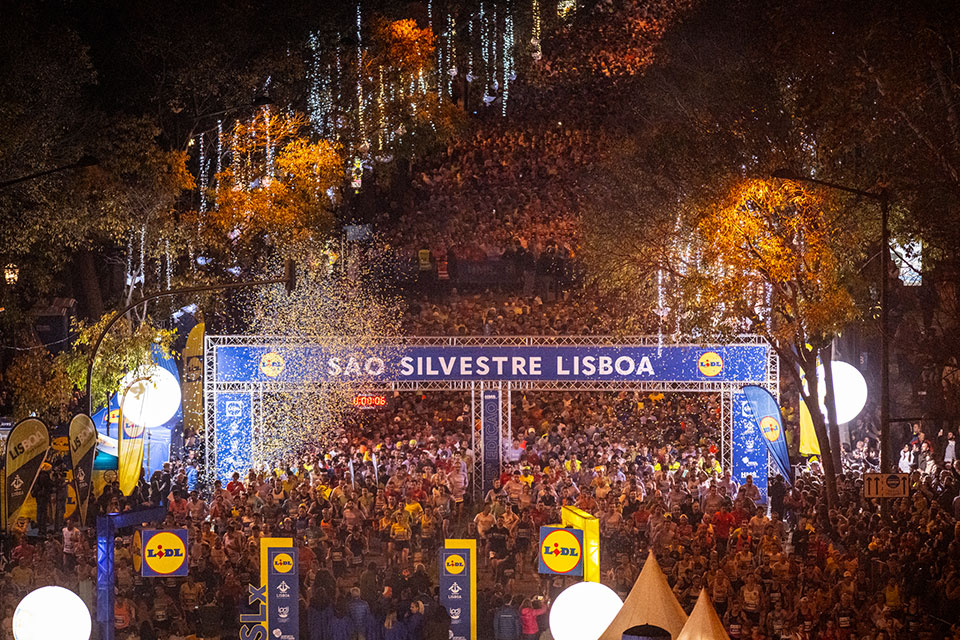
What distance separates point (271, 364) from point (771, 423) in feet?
34.0

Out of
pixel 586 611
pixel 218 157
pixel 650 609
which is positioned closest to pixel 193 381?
pixel 218 157

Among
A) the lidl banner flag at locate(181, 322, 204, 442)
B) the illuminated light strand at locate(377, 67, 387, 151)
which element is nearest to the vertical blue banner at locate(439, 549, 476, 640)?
the lidl banner flag at locate(181, 322, 204, 442)

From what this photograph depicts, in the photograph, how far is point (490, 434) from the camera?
27047 millimetres

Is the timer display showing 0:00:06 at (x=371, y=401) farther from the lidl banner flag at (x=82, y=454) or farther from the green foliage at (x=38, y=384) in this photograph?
the lidl banner flag at (x=82, y=454)

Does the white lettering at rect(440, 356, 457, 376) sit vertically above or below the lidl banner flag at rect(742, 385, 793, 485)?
above

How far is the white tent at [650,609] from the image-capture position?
12.2m

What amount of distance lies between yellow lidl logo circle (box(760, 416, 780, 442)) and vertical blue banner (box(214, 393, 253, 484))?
→ 10775 mm

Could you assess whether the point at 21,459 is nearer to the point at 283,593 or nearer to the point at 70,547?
the point at 70,547

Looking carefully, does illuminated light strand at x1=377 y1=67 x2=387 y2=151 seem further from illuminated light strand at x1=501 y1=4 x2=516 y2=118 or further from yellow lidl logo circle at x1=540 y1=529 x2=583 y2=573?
yellow lidl logo circle at x1=540 y1=529 x2=583 y2=573

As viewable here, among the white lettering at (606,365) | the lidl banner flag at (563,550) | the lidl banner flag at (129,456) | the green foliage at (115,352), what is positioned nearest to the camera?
the lidl banner flag at (563,550)

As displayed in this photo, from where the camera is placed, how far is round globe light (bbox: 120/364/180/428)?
26.2 metres

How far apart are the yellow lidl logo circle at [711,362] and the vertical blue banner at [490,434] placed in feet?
14.7

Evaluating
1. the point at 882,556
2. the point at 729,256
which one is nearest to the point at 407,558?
the point at 882,556

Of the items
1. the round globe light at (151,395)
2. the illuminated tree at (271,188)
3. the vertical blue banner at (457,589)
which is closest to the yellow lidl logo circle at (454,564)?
the vertical blue banner at (457,589)
